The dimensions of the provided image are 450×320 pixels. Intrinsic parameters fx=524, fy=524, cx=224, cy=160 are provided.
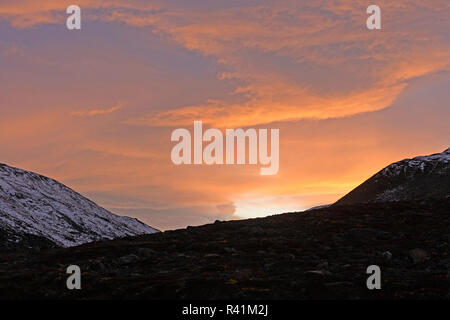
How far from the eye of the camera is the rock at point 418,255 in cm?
3158

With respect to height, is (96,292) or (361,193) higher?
(361,193)

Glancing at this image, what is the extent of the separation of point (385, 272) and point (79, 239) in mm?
108006

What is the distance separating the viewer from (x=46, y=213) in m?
144

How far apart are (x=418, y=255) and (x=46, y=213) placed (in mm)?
128249

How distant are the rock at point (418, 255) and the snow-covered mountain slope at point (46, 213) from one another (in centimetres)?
9187

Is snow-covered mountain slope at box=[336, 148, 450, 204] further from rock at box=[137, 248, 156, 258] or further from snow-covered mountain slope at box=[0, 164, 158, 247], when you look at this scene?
rock at box=[137, 248, 156, 258]

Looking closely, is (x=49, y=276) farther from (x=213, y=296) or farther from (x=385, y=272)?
(x=385, y=272)

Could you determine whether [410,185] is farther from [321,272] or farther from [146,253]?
[321,272]

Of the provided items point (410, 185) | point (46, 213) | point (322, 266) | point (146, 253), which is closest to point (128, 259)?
point (146, 253)

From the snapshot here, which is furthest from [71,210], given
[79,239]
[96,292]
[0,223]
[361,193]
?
[96,292]
